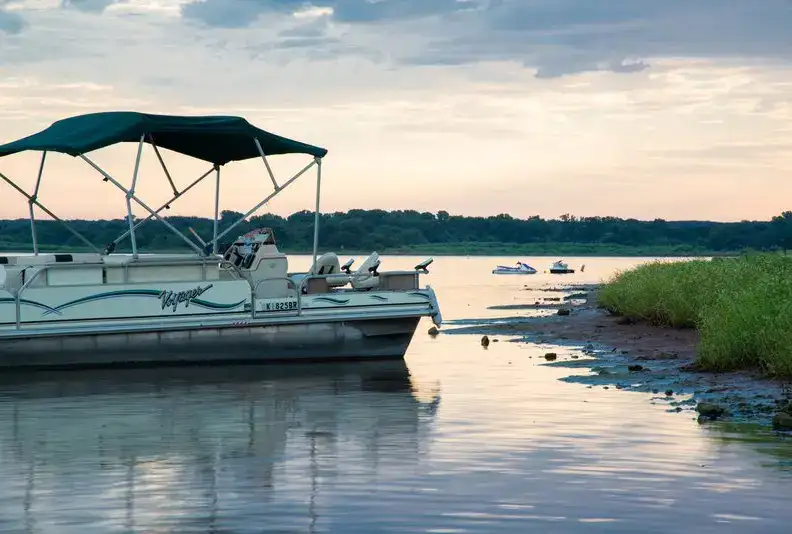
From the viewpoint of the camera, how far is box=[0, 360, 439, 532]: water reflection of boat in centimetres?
1161

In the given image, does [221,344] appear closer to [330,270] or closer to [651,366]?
[330,270]

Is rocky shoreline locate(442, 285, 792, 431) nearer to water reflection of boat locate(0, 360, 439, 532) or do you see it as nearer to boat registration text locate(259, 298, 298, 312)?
water reflection of boat locate(0, 360, 439, 532)

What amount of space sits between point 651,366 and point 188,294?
351 inches

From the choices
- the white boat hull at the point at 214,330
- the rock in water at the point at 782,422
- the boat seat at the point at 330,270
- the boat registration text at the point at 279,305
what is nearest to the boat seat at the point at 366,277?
the boat seat at the point at 330,270

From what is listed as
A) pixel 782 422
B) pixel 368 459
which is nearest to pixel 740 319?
pixel 782 422

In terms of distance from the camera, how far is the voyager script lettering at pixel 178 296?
23.7 meters

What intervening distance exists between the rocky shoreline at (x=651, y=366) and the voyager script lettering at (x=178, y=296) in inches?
281

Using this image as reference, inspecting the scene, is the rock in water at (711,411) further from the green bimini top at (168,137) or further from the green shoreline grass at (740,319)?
the green bimini top at (168,137)

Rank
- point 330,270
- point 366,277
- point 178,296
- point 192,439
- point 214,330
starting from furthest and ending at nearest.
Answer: point 330,270, point 366,277, point 214,330, point 178,296, point 192,439

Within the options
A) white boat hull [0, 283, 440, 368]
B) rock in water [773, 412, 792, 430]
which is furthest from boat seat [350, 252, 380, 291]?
rock in water [773, 412, 792, 430]

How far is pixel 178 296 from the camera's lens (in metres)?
23.8

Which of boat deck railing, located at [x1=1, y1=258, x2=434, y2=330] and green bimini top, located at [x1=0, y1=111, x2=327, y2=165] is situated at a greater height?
green bimini top, located at [x1=0, y1=111, x2=327, y2=165]

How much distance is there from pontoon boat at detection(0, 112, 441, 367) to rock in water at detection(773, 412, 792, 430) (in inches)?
437

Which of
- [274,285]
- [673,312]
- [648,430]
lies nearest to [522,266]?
[673,312]
